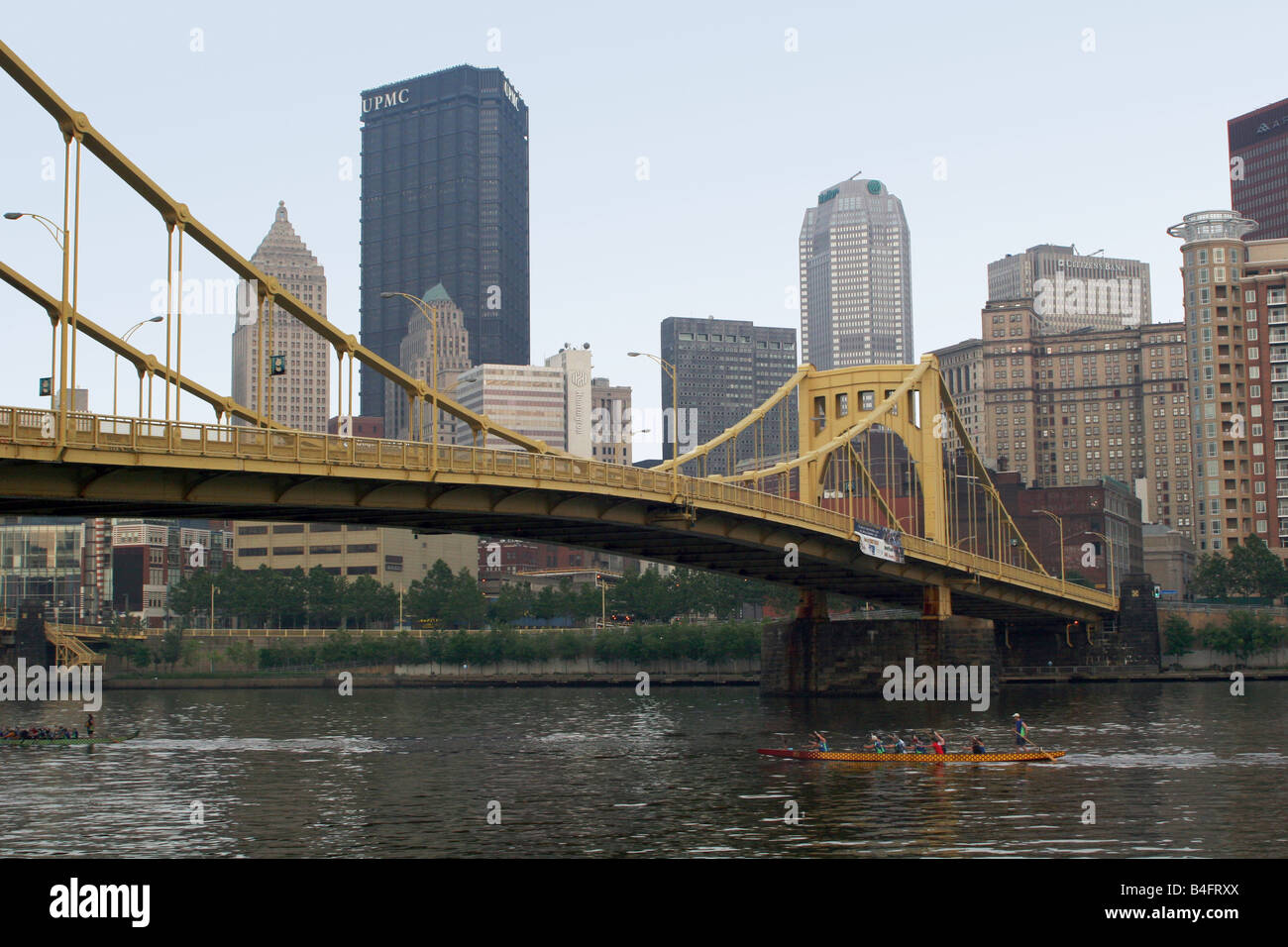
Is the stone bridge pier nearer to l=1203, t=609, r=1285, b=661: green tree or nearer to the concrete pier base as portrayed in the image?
the concrete pier base

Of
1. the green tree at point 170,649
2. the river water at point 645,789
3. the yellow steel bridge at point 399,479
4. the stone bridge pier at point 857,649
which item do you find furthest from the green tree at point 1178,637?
the green tree at point 170,649

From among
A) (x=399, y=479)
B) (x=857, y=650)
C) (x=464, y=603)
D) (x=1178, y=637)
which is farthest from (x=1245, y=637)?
(x=399, y=479)

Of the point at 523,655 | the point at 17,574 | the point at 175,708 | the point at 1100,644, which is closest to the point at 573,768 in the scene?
the point at 175,708

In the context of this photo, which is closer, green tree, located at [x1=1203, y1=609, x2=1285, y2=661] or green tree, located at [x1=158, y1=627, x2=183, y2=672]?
green tree, located at [x1=1203, y1=609, x2=1285, y2=661]

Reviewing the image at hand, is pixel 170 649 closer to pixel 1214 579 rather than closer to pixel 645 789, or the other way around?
pixel 1214 579

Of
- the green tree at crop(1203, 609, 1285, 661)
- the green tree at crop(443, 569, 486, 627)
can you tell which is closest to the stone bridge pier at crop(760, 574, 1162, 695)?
the green tree at crop(1203, 609, 1285, 661)

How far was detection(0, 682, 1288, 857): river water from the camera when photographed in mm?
38812

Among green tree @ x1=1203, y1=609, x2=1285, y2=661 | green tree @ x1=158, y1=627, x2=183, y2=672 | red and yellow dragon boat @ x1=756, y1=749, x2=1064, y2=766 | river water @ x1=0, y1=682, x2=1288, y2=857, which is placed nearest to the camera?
river water @ x1=0, y1=682, x2=1288, y2=857

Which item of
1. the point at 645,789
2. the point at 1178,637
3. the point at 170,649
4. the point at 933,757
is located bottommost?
the point at 645,789

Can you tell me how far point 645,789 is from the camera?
50.7 metres

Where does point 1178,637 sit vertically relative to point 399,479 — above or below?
below

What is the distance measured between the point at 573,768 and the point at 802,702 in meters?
46.2

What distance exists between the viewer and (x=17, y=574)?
19588 centimetres
